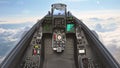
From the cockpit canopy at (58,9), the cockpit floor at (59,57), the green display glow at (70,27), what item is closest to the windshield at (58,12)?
the cockpit canopy at (58,9)

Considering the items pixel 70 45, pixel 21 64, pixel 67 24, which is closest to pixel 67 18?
pixel 67 24

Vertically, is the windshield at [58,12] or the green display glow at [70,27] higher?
the windshield at [58,12]

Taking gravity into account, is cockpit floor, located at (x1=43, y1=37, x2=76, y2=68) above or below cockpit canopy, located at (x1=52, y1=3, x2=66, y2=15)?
below

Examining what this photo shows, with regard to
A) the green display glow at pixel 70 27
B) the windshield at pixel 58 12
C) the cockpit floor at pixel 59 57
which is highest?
the windshield at pixel 58 12

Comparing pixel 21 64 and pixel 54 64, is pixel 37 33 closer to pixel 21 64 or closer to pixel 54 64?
pixel 54 64

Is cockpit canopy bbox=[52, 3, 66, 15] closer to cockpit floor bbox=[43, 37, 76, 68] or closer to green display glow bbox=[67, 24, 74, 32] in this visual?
green display glow bbox=[67, 24, 74, 32]

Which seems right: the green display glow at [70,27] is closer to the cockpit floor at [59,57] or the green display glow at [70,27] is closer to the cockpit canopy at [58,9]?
the cockpit floor at [59,57]

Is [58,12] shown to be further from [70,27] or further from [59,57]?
[59,57]

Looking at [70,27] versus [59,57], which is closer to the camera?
[59,57]

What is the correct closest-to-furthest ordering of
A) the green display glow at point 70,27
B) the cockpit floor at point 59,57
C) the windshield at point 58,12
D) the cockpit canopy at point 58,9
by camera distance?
the cockpit floor at point 59,57
the green display glow at point 70,27
the windshield at point 58,12
the cockpit canopy at point 58,9

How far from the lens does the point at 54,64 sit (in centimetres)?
1298

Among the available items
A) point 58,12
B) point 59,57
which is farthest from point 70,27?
point 59,57

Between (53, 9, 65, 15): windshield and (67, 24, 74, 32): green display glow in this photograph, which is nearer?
(67, 24, 74, 32): green display glow

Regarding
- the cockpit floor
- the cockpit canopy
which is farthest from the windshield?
the cockpit floor
